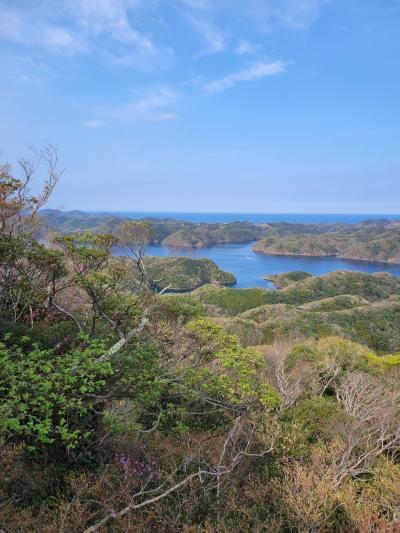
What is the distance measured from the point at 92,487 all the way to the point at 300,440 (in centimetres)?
706

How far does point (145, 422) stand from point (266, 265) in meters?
145

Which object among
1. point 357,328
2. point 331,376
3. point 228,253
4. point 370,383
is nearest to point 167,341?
point 370,383

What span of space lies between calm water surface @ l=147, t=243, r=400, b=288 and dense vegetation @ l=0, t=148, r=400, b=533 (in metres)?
103

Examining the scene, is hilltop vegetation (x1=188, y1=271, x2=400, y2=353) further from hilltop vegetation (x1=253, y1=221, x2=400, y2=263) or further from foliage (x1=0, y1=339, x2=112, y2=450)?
hilltop vegetation (x1=253, y1=221, x2=400, y2=263)

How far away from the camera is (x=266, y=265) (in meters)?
155

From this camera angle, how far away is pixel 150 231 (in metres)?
12.9

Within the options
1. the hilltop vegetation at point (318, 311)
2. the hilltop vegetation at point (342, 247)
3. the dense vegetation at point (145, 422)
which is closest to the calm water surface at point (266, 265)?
the hilltop vegetation at point (342, 247)

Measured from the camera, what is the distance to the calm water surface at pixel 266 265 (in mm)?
131750

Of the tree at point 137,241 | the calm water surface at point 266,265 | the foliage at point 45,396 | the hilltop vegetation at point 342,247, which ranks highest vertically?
the tree at point 137,241

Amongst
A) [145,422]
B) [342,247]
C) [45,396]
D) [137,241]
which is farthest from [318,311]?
[342,247]

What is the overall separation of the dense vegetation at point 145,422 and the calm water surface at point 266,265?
103234mm

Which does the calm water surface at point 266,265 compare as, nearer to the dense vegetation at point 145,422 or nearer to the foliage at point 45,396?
the dense vegetation at point 145,422

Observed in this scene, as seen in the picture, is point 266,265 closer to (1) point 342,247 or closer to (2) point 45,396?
(1) point 342,247

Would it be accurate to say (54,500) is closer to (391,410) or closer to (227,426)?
(227,426)
